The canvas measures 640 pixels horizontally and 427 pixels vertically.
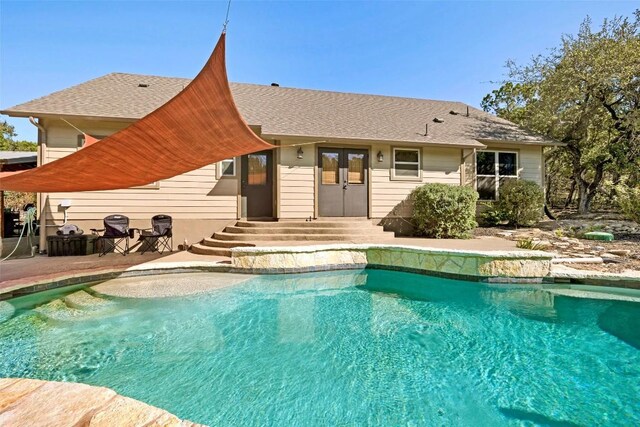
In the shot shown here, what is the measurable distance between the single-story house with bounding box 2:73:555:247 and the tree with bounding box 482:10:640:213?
7.99 feet

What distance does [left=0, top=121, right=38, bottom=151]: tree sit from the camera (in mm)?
18859

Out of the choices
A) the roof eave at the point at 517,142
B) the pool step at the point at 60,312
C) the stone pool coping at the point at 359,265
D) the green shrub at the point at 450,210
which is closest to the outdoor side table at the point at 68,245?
the stone pool coping at the point at 359,265

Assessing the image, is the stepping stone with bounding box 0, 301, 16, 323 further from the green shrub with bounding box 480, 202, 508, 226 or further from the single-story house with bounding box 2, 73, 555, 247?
the green shrub with bounding box 480, 202, 508, 226

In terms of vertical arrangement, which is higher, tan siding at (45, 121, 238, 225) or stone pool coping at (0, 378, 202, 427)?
tan siding at (45, 121, 238, 225)

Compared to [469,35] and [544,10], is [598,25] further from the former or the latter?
[469,35]

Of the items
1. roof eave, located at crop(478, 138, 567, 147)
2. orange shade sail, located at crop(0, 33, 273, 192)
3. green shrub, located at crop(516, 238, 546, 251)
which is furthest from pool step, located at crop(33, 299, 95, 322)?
roof eave, located at crop(478, 138, 567, 147)

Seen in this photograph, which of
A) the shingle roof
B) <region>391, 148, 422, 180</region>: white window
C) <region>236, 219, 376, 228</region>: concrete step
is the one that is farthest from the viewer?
<region>391, 148, 422, 180</region>: white window

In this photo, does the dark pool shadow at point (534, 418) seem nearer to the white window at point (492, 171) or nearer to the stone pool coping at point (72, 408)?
the stone pool coping at point (72, 408)

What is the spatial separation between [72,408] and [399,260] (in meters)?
5.77

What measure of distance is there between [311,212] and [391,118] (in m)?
4.65

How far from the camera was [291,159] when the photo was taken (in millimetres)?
8633

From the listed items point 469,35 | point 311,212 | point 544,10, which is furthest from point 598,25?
point 311,212

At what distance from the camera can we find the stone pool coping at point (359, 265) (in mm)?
5004

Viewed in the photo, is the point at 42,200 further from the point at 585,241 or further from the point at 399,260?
the point at 585,241
